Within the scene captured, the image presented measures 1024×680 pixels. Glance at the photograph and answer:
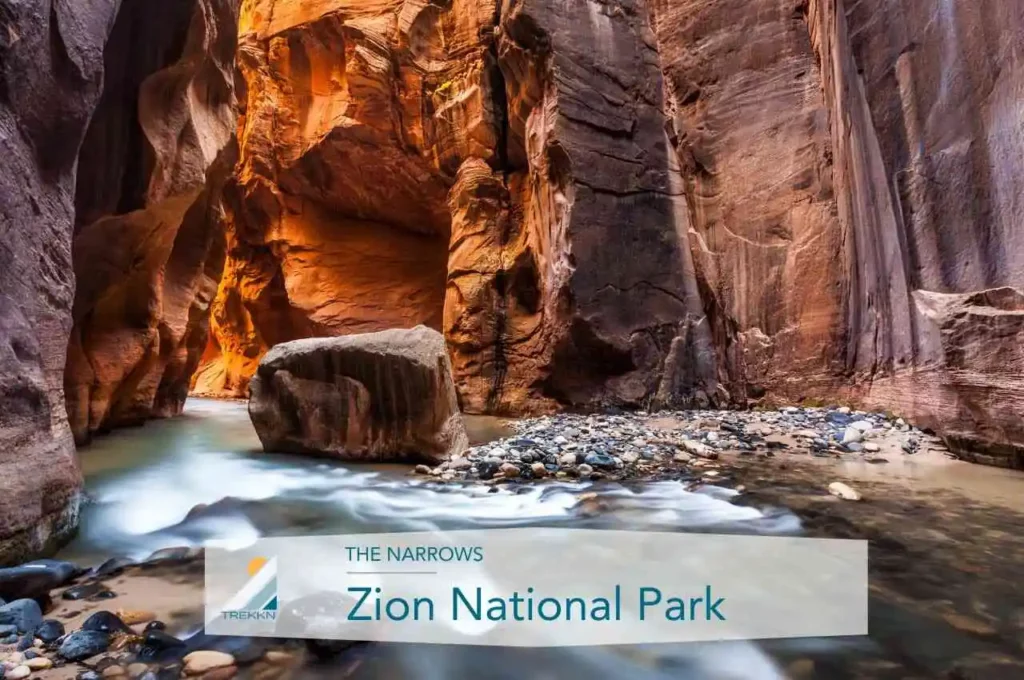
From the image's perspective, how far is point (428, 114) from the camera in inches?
516

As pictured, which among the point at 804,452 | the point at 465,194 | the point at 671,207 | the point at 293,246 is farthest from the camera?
the point at 293,246

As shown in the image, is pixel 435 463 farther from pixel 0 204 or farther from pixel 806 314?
pixel 806 314

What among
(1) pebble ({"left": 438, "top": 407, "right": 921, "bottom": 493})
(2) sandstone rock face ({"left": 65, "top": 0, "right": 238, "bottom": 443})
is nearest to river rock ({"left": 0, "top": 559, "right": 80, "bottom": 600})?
(1) pebble ({"left": 438, "top": 407, "right": 921, "bottom": 493})

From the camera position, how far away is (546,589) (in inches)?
83.4

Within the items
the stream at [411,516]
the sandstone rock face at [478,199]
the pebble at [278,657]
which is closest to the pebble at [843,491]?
the stream at [411,516]

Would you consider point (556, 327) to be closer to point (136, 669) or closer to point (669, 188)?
point (669, 188)

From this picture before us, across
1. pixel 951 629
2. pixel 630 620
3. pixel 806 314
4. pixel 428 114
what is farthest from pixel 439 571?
pixel 428 114

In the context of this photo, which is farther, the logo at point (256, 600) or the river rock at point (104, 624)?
the logo at point (256, 600)

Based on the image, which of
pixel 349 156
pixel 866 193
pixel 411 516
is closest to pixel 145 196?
pixel 411 516

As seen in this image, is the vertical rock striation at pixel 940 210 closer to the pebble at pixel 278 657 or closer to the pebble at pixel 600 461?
the pebble at pixel 600 461

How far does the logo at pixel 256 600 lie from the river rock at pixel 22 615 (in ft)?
1.75

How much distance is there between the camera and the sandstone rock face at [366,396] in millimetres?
4855

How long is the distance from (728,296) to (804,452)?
14.7 ft

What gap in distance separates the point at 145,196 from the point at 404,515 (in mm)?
4466
